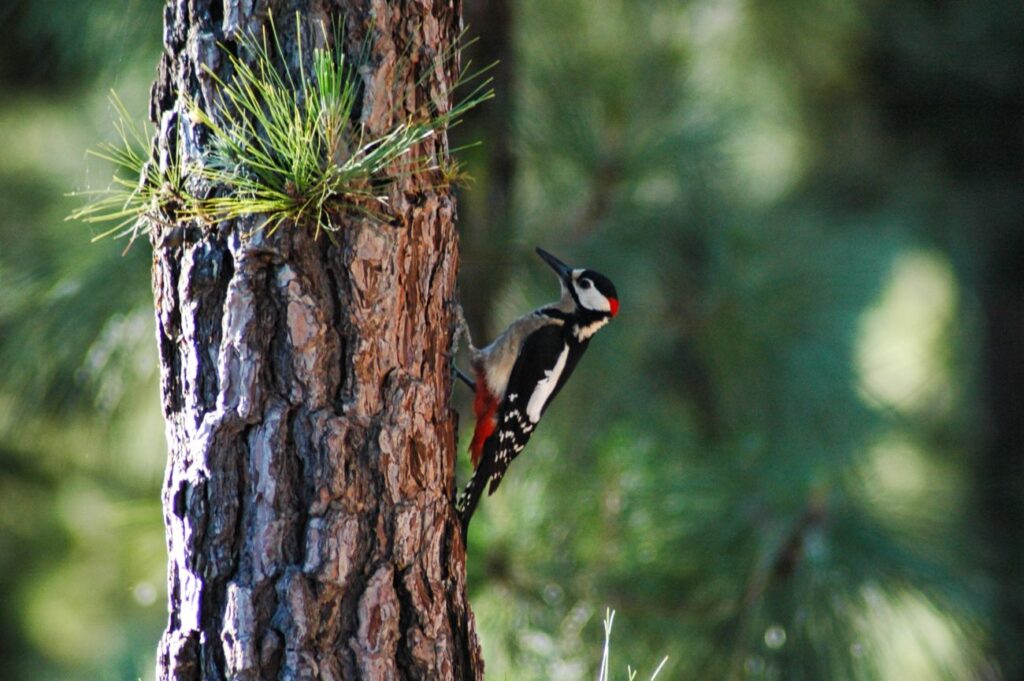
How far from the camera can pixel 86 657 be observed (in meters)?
3.57

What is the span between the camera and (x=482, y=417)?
2.50m

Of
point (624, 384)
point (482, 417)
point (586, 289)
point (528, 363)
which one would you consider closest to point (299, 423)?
point (482, 417)

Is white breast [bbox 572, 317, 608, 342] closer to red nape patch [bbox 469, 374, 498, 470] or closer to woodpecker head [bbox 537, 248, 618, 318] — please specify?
woodpecker head [bbox 537, 248, 618, 318]

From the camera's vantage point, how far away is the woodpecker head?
8.70ft

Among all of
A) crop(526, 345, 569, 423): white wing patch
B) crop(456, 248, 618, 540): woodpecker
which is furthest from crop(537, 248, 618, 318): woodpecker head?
crop(526, 345, 569, 423): white wing patch

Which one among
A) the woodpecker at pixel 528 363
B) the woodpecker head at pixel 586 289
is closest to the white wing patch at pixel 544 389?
the woodpecker at pixel 528 363

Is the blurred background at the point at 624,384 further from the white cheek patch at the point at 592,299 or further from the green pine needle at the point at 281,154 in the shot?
the green pine needle at the point at 281,154

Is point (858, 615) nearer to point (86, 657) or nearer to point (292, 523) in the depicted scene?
point (292, 523)

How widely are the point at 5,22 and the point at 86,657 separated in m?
2.14

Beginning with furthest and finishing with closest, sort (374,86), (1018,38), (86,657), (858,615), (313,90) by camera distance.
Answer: (1018,38), (86,657), (858,615), (374,86), (313,90)

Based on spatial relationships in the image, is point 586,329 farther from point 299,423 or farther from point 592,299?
point 299,423

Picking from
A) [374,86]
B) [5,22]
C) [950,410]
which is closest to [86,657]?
[5,22]

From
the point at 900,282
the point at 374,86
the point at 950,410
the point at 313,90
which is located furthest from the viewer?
the point at 900,282

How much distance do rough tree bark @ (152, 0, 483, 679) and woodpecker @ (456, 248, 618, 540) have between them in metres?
0.69
